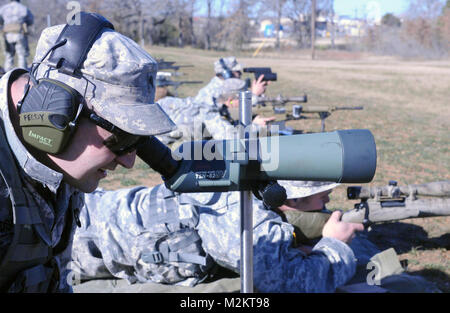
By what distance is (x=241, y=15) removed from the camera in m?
43.3

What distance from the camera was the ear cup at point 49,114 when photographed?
155cm

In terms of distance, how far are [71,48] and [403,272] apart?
10.3 ft

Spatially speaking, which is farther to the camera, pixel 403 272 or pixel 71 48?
pixel 403 272

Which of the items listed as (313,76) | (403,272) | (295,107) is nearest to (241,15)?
(313,76)

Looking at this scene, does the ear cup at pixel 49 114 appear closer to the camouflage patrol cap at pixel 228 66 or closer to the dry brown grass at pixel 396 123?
the dry brown grass at pixel 396 123

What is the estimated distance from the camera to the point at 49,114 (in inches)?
61.1

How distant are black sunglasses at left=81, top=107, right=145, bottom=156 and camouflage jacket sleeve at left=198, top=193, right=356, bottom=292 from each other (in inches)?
57.3

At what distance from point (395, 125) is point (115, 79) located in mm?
10481

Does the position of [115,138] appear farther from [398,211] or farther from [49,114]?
[398,211]

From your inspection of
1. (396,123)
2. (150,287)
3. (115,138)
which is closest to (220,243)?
(150,287)

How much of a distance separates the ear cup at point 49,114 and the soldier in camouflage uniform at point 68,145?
0.05 meters

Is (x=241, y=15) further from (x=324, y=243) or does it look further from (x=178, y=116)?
(x=324, y=243)

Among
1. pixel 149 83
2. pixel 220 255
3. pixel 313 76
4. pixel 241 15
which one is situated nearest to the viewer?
pixel 149 83
